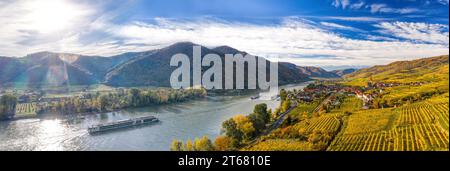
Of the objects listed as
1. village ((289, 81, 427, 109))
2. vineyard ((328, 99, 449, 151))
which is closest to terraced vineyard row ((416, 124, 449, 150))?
vineyard ((328, 99, 449, 151))

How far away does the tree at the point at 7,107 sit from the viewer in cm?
1366

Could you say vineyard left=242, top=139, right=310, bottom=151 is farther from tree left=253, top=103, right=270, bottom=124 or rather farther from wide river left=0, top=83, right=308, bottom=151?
tree left=253, top=103, right=270, bottom=124

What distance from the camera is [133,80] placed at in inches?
1420

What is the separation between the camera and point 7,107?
14.1 meters

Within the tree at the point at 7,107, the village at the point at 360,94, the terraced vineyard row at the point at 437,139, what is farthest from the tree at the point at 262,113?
the tree at the point at 7,107

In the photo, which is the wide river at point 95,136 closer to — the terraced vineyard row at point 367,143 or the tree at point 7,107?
the tree at point 7,107

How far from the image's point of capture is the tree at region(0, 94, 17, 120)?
1366 centimetres

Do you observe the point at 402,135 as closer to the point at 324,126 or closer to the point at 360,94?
the point at 324,126

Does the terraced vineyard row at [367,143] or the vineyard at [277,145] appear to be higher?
the terraced vineyard row at [367,143]

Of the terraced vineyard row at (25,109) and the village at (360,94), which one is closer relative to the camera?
the village at (360,94)

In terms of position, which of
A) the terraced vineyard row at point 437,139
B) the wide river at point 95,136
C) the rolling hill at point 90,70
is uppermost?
the rolling hill at point 90,70
